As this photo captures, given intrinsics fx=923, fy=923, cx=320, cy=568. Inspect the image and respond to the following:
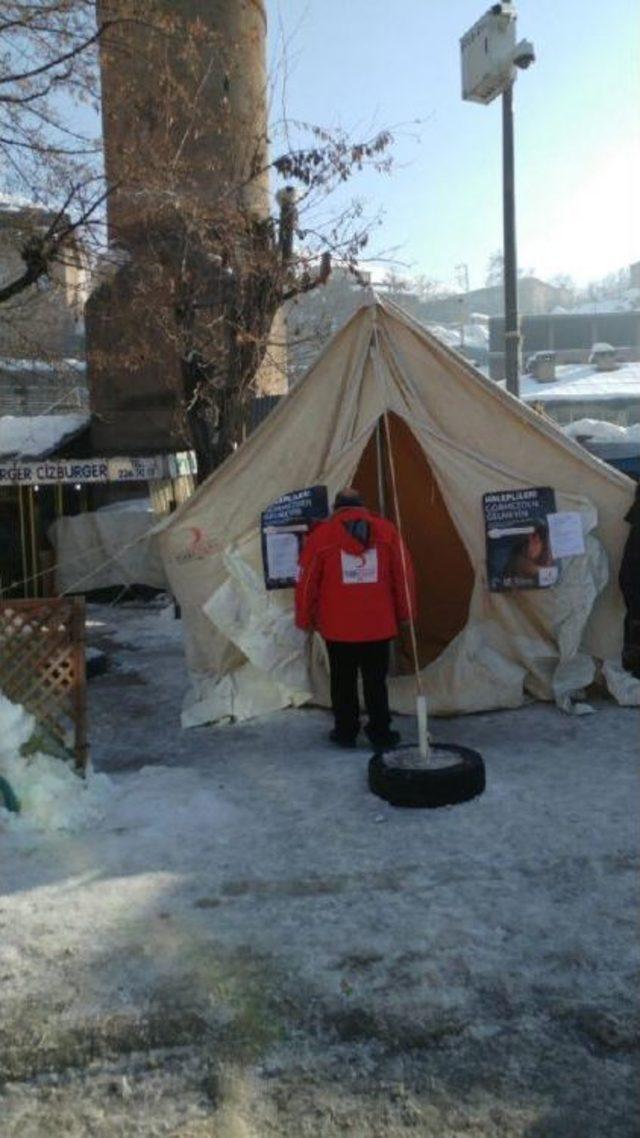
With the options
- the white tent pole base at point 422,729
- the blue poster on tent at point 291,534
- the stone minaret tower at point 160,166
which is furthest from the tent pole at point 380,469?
the stone minaret tower at point 160,166

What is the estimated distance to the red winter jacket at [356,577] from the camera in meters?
6.43

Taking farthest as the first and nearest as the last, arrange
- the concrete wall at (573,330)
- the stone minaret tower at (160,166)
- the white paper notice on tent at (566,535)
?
the concrete wall at (573,330) < the stone minaret tower at (160,166) < the white paper notice on tent at (566,535)

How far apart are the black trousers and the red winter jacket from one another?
0.14 metres

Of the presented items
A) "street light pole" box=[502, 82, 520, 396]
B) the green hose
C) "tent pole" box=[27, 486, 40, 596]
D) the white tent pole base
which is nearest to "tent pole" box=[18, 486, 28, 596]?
"tent pole" box=[27, 486, 40, 596]

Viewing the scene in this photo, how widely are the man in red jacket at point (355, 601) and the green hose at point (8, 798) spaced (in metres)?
2.34

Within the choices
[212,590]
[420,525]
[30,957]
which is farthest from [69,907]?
[420,525]

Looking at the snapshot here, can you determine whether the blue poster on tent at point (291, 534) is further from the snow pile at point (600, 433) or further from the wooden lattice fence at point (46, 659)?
the snow pile at point (600, 433)

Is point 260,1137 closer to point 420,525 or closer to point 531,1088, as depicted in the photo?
point 531,1088

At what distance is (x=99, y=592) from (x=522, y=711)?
11451mm

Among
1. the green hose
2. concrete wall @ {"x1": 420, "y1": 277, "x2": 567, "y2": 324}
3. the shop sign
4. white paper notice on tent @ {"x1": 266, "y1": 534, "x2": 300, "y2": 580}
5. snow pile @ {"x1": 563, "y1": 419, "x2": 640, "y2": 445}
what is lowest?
the green hose

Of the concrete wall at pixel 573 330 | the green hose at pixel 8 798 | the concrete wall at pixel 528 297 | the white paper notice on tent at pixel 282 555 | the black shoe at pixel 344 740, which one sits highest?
the concrete wall at pixel 528 297

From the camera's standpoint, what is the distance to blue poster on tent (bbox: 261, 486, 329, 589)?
739cm

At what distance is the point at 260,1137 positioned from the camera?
8.84 feet

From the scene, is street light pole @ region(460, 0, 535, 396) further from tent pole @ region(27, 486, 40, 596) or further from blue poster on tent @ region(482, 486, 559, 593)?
tent pole @ region(27, 486, 40, 596)
